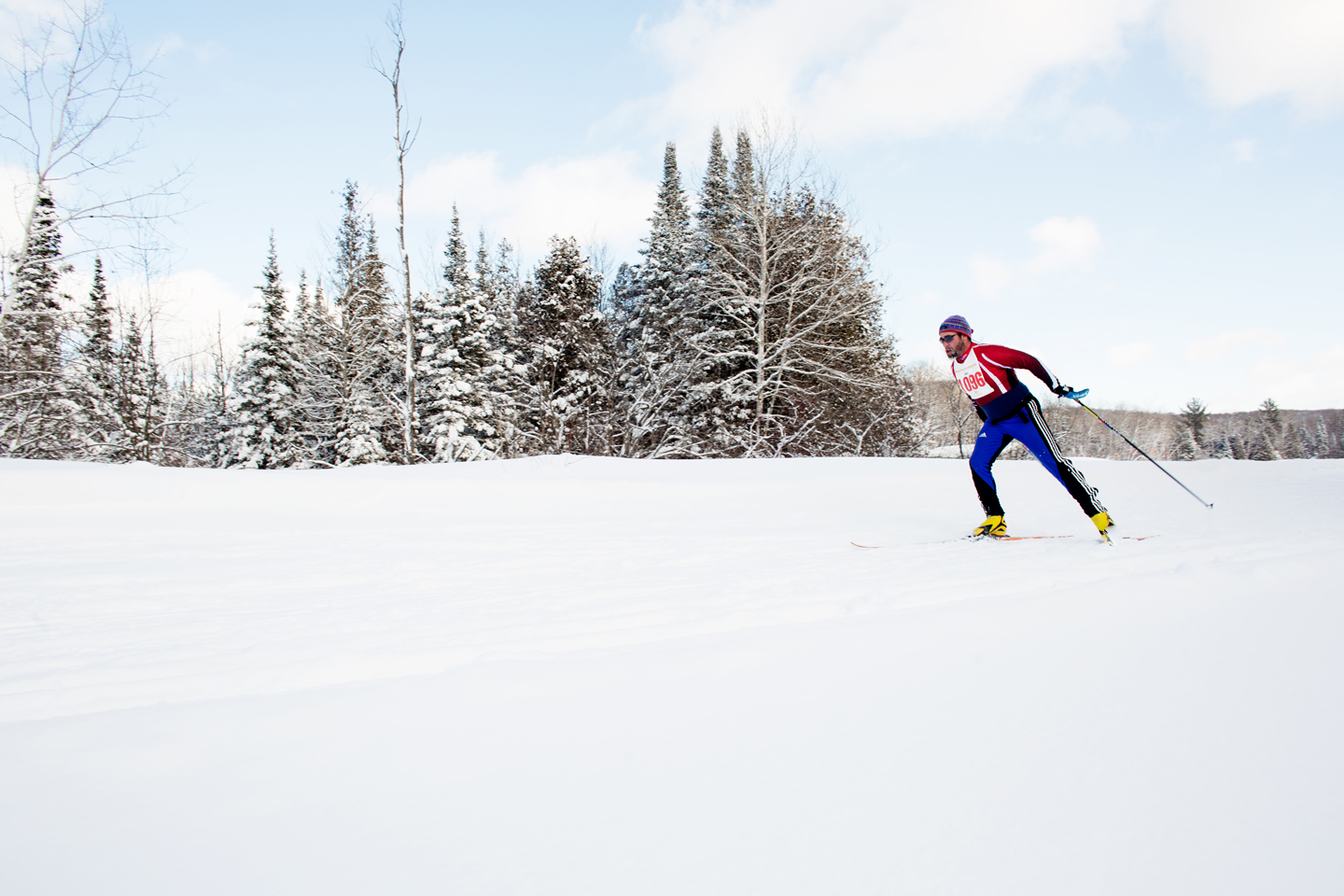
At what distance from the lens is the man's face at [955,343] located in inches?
186

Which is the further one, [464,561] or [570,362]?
[570,362]

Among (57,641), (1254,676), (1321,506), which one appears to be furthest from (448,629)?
(1321,506)

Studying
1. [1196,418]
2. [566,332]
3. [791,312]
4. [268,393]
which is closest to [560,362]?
[566,332]

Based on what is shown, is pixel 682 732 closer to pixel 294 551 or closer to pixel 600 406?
pixel 294 551

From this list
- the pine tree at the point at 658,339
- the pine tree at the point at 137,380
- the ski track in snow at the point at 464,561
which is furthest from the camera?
the pine tree at the point at 658,339

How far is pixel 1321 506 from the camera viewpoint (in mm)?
5344

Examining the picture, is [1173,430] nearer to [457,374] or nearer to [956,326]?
[457,374]

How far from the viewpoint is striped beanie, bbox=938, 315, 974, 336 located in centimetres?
475

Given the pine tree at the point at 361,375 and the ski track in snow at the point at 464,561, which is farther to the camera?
the pine tree at the point at 361,375

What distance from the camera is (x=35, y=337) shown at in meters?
9.63

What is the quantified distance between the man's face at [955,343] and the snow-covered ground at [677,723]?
172cm

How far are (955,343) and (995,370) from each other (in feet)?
1.16

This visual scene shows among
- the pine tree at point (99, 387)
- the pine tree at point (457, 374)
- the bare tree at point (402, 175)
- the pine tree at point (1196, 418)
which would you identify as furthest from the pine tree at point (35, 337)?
the pine tree at point (1196, 418)

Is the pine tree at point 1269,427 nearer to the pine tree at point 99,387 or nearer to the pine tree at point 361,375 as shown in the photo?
the pine tree at point 361,375
